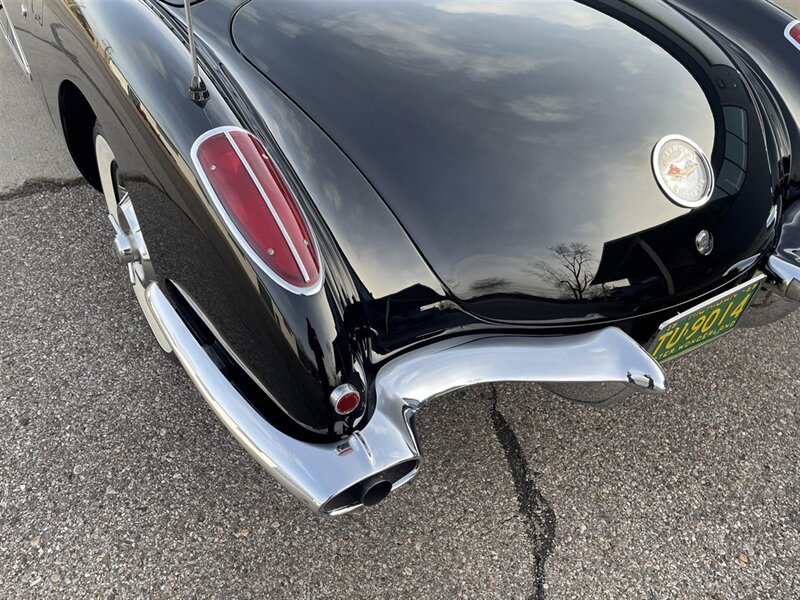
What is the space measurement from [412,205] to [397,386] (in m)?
0.41

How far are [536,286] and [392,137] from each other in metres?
0.49

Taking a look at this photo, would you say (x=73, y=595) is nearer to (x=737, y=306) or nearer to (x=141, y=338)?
(x=141, y=338)

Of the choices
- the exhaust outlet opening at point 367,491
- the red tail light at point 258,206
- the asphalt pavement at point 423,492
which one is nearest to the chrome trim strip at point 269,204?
the red tail light at point 258,206

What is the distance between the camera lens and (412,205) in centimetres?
145

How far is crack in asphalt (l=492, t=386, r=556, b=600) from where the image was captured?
5.49ft

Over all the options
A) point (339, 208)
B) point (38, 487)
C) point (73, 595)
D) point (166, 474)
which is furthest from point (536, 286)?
point (38, 487)

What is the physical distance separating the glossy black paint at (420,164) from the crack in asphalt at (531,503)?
58 cm

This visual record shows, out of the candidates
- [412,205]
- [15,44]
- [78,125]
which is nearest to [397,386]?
[412,205]

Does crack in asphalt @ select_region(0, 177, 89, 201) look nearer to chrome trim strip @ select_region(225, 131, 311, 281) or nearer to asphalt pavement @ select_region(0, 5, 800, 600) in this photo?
asphalt pavement @ select_region(0, 5, 800, 600)

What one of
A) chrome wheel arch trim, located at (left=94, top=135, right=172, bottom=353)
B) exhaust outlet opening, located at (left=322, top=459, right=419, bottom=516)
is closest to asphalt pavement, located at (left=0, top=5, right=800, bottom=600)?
chrome wheel arch trim, located at (left=94, top=135, right=172, bottom=353)

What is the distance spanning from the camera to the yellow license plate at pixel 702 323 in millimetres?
1568

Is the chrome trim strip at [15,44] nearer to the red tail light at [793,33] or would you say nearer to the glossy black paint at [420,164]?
the glossy black paint at [420,164]

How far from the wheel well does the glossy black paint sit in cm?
40

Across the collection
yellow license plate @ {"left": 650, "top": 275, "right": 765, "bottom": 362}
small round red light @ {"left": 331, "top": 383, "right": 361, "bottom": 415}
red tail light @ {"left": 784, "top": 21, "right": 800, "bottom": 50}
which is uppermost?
red tail light @ {"left": 784, "top": 21, "right": 800, "bottom": 50}
